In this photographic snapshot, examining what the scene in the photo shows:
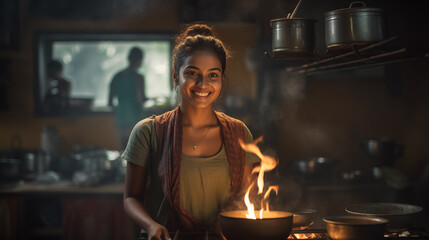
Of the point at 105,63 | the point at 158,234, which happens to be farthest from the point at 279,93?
the point at 158,234

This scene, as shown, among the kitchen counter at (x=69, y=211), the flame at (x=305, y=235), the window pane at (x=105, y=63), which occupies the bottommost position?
the kitchen counter at (x=69, y=211)

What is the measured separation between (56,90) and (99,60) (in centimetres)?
60

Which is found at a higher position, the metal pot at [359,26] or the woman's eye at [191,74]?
the metal pot at [359,26]

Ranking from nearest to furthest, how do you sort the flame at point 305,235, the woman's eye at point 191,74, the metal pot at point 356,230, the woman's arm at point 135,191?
the metal pot at point 356,230 < the flame at point 305,235 < the woman's arm at point 135,191 < the woman's eye at point 191,74

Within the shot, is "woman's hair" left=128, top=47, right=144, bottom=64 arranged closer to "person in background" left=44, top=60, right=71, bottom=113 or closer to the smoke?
"person in background" left=44, top=60, right=71, bottom=113

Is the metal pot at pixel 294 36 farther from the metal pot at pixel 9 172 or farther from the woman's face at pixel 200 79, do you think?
the metal pot at pixel 9 172

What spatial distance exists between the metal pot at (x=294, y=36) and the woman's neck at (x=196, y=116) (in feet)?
1.60

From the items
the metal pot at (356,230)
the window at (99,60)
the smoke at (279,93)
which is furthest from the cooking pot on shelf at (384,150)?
the metal pot at (356,230)

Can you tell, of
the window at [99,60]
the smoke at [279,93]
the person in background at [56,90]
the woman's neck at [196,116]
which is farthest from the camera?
the window at [99,60]

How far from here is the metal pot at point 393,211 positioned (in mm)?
1654

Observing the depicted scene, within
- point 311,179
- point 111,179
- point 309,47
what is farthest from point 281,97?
point 309,47

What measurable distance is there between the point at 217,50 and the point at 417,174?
137 inches

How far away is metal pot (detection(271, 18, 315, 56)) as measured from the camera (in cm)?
203

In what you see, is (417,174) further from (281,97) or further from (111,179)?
(111,179)
